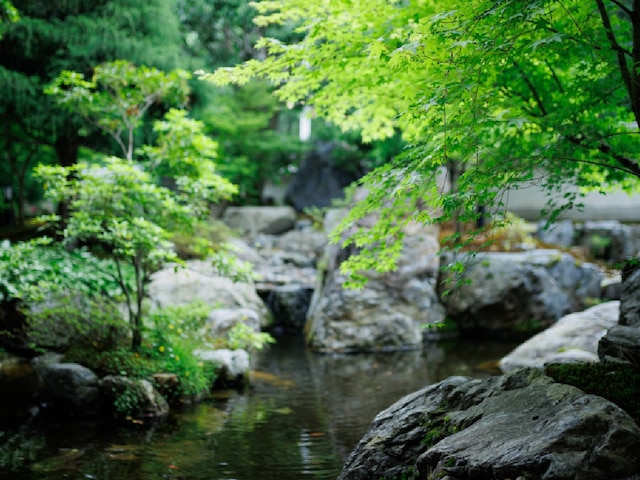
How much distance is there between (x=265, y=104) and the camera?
77.5 feet

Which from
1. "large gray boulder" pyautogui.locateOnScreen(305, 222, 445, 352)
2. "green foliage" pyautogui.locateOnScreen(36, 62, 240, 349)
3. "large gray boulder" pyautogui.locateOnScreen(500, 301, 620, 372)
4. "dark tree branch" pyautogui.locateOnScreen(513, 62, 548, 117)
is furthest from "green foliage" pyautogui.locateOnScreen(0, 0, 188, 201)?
"large gray boulder" pyautogui.locateOnScreen(500, 301, 620, 372)

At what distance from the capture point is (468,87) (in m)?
3.44

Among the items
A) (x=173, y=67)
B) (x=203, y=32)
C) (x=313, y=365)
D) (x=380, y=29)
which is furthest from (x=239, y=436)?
(x=203, y=32)

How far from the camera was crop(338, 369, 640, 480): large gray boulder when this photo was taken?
121 inches

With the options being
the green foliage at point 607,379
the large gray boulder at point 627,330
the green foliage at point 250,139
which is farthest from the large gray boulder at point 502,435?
the green foliage at point 250,139

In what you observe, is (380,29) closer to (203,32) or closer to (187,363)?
(187,363)

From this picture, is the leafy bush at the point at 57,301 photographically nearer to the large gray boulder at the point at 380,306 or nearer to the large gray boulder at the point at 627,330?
the large gray boulder at the point at 380,306

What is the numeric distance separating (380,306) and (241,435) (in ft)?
21.4

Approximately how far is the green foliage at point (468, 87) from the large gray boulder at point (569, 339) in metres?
4.13

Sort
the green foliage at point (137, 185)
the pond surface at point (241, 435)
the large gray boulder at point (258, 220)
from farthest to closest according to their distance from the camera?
the large gray boulder at point (258, 220) < the green foliage at point (137, 185) < the pond surface at point (241, 435)

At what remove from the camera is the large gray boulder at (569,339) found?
933cm

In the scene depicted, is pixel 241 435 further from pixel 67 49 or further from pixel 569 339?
pixel 67 49

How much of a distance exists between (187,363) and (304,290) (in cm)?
723

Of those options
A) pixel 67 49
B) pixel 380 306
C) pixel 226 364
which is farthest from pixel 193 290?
pixel 67 49
